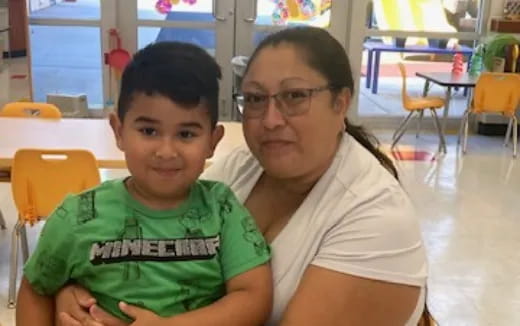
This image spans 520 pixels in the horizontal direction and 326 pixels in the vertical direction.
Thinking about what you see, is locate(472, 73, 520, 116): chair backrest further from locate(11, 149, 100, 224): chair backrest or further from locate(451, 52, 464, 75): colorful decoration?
locate(11, 149, 100, 224): chair backrest

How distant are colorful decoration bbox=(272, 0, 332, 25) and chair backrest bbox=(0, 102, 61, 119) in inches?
125

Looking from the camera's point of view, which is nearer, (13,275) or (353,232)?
(353,232)

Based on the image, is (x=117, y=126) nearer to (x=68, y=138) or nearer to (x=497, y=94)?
(x=68, y=138)

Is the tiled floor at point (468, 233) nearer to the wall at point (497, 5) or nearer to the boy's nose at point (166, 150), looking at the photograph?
the wall at point (497, 5)

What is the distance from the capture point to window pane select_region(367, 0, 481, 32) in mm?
6578

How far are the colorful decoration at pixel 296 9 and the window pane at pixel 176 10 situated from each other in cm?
65

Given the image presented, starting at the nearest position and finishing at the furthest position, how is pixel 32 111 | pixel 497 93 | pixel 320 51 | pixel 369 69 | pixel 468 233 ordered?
pixel 320 51 → pixel 32 111 → pixel 468 233 → pixel 497 93 → pixel 369 69

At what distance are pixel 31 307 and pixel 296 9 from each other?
553cm

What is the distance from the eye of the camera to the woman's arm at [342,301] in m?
1.17

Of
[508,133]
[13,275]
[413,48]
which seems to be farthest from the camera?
[413,48]

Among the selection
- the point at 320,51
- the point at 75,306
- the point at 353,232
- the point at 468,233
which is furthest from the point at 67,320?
the point at 468,233

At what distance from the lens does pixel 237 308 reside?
1183 millimetres

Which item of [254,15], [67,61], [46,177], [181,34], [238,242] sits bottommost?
[67,61]

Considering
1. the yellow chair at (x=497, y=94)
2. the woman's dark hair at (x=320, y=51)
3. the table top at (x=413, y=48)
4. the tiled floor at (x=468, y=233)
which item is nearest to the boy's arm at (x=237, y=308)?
the woman's dark hair at (x=320, y=51)
